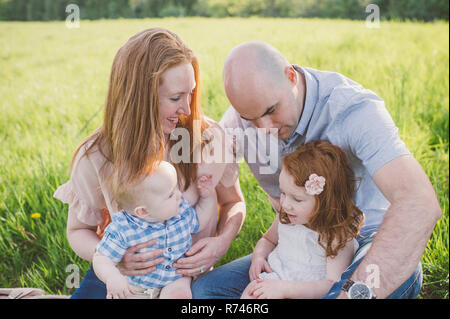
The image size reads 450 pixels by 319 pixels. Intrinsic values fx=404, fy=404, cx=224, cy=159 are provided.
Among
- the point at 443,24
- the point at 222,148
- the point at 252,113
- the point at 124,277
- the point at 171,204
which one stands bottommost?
the point at 124,277

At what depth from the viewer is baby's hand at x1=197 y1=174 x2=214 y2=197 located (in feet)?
6.60

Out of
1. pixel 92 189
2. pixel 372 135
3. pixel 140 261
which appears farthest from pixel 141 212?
pixel 372 135

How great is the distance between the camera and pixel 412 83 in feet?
14.4

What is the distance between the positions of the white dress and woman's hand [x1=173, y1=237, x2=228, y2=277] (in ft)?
0.81

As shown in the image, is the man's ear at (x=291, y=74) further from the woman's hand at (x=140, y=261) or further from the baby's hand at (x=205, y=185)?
the woman's hand at (x=140, y=261)

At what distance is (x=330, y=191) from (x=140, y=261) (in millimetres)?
889

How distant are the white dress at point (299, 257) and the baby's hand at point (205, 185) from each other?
41 centimetres

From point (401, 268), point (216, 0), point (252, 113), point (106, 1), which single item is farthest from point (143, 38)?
point (106, 1)

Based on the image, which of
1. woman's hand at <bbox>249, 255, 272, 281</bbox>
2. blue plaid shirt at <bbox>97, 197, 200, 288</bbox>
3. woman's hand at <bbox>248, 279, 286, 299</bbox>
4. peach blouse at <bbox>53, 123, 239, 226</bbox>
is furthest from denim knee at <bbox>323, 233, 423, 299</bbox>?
peach blouse at <bbox>53, 123, 239, 226</bbox>

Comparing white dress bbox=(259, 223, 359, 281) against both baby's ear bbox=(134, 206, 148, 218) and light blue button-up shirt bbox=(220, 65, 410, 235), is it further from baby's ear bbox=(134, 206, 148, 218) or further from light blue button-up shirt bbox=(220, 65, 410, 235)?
baby's ear bbox=(134, 206, 148, 218)

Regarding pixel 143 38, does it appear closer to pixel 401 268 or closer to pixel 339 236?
pixel 339 236

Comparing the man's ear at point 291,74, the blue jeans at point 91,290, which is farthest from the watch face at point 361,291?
the blue jeans at point 91,290

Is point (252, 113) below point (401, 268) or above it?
above
